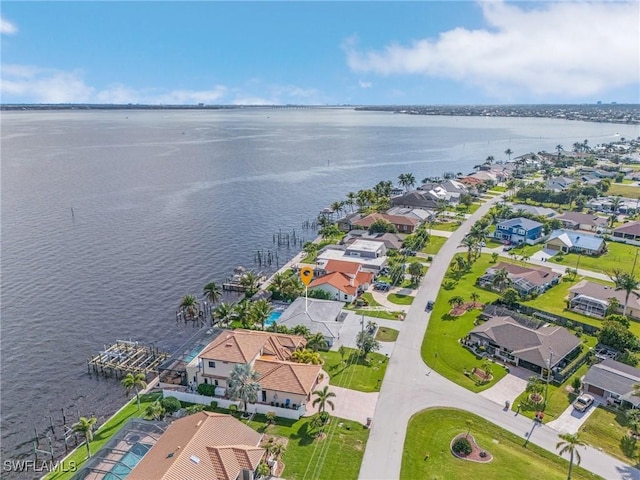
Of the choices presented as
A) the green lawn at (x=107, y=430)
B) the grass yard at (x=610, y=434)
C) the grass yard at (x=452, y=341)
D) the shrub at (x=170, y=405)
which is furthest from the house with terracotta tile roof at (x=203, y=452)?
the grass yard at (x=610, y=434)

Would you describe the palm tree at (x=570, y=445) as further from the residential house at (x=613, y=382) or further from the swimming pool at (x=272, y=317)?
the swimming pool at (x=272, y=317)

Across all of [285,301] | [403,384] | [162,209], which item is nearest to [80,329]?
[285,301]

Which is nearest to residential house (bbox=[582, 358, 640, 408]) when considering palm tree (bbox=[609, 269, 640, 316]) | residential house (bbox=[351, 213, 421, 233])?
palm tree (bbox=[609, 269, 640, 316])

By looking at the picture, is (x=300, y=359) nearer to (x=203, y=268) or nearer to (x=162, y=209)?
(x=203, y=268)

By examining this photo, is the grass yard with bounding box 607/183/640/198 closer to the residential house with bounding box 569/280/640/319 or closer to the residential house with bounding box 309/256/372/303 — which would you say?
Result: the residential house with bounding box 569/280/640/319

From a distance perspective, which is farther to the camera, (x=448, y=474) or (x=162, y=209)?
(x=162, y=209)
